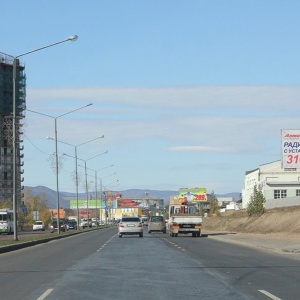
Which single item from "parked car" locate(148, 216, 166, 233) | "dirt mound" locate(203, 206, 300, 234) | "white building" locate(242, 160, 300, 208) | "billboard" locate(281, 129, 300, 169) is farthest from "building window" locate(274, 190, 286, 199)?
"billboard" locate(281, 129, 300, 169)

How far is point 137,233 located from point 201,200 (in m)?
135

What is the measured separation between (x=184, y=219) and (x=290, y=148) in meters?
9.82

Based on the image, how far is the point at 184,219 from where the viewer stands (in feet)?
191

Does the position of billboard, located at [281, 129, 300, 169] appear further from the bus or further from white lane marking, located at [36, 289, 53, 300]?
white lane marking, located at [36, 289, 53, 300]

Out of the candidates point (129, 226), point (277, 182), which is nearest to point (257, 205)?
point (129, 226)

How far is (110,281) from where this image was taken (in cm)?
1838

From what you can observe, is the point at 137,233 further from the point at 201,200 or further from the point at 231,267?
the point at 201,200

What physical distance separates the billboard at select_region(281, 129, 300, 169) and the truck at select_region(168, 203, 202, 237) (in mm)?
8033

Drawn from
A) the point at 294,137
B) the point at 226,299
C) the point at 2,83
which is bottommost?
the point at 226,299

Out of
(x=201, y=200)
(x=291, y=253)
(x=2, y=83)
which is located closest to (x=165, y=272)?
(x=291, y=253)

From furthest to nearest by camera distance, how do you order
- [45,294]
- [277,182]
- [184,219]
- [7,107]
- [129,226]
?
[7,107] < [277,182] < [129,226] < [184,219] < [45,294]

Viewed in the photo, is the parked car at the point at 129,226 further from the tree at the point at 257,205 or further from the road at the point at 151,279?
the road at the point at 151,279

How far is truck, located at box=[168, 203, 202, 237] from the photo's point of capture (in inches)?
2295

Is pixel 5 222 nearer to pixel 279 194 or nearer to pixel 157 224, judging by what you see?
pixel 157 224
